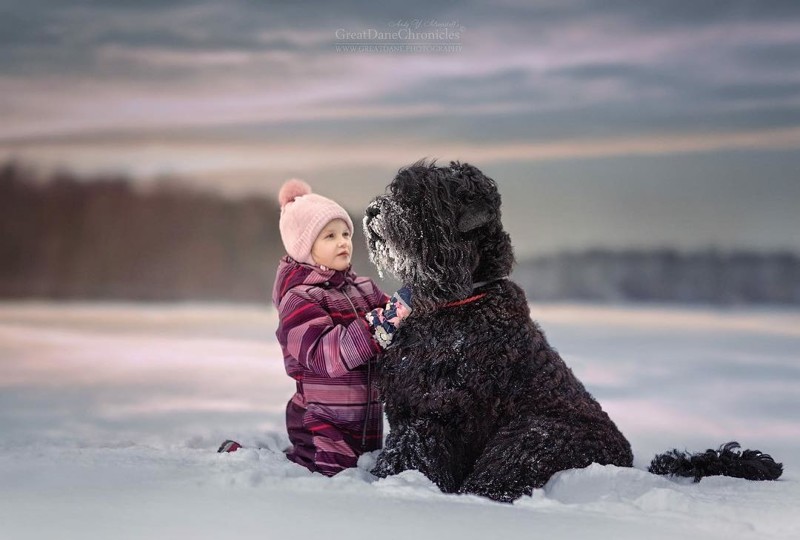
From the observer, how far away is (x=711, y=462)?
13.7ft

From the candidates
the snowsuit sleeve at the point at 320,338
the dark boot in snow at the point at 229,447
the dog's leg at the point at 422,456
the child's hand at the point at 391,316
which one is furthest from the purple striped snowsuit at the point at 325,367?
the dog's leg at the point at 422,456

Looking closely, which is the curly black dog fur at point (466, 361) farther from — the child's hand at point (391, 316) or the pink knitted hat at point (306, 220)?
the pink knitted hat at point (306, 220)

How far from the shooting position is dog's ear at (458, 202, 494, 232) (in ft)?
13.1

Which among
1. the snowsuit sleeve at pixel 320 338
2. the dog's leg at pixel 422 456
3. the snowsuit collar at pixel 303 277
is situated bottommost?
the dog's leg at pixel 422 456

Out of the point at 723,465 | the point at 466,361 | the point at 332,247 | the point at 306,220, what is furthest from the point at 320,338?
the point at 723,465

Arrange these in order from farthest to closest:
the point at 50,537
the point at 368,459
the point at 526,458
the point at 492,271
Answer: the point at 368,459, the point at 492,271, the point at 526,458, the point at 50,537

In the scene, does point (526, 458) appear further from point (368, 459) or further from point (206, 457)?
point (206, 457)

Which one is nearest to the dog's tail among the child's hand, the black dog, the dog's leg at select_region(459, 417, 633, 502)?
the black dog

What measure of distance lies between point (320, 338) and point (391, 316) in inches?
16.6

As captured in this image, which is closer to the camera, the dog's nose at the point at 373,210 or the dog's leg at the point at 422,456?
the dog's leg at the point at 422,456

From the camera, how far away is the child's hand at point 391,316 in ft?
13.5

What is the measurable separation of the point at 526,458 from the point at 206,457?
169 cm

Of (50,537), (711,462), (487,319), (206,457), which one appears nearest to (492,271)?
(487,319)

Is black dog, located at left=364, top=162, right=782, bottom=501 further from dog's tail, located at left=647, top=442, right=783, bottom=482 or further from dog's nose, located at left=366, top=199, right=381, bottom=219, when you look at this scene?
dog's tail, located at left=647, top=442, right=783, bottom=482
